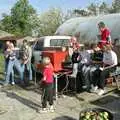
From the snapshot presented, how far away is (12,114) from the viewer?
31.8 feet

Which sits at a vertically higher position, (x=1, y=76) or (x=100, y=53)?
(x=100, y=53)

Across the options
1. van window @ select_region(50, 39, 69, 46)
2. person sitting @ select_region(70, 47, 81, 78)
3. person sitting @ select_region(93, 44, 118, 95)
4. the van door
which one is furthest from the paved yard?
van window @ select_region(50, 39, 69, 46)

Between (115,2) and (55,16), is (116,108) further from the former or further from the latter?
(55,16)

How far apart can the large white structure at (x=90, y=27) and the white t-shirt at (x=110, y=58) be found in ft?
14.8

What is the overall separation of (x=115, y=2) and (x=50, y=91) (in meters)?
39.0

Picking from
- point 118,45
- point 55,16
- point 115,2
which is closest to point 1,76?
point 118,45

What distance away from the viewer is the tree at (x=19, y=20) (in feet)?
192

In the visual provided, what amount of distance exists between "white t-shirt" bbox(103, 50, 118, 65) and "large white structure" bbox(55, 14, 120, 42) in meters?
4.52

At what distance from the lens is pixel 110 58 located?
11.2 m

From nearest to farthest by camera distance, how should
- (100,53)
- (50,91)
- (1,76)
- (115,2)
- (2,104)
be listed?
(50,91)
(2,104)
(100,53)
(1,76)
(115,2)

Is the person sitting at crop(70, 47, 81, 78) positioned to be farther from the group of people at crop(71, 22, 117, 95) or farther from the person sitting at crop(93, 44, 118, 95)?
the person sitting at crop(93, 44, 118, 95)

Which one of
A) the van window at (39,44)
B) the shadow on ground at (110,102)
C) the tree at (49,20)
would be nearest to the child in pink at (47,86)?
the shadow on ground at (110,102)

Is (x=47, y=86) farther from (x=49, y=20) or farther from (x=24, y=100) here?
(x=49, y=20)

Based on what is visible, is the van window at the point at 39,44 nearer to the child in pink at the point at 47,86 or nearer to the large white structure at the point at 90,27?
the large white structure at the point at 90,27
